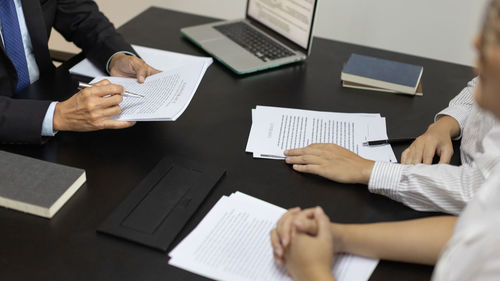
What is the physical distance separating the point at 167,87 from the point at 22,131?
362 millimetres

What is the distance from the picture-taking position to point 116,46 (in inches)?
64.5

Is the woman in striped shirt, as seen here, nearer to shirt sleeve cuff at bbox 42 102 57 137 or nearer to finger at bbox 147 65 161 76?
shirt sleeve cuff at bbox 42 102 57 137

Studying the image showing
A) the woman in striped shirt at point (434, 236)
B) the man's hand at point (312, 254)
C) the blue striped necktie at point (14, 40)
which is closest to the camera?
the woman in striped shirt at point (434, 236)

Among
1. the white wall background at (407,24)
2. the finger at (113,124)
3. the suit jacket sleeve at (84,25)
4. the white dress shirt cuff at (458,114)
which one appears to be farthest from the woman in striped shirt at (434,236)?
the white wall background at (407,24)

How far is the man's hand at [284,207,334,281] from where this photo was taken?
88cm

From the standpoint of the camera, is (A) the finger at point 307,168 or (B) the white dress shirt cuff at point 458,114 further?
(B) the white dress shirt cuff at point 458,114

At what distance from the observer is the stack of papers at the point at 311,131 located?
1269 mm

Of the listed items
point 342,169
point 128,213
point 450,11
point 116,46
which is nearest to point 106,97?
point 128,213

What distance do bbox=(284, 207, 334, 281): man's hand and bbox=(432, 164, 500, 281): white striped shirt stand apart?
19cm

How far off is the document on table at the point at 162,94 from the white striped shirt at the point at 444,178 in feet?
1.56

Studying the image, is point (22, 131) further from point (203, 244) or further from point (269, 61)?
point (269, 61)

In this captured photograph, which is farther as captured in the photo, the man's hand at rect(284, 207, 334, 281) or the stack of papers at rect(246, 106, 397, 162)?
the stack of papers at rect(246, 106, 397, 162)

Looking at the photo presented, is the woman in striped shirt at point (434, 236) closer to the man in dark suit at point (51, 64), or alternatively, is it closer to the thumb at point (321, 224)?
the thumb at point (321, 224)

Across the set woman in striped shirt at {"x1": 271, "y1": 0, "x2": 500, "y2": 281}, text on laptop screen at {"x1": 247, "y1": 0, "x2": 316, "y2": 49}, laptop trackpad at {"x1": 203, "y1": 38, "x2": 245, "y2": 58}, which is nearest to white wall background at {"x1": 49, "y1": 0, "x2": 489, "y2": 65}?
text on laptop screen at {"x1": 247, "y1": 0, "x2": 316, "y2": 49}
